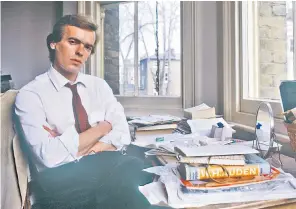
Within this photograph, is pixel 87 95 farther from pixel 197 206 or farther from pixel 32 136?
pixel 197 206

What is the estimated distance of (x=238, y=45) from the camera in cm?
129

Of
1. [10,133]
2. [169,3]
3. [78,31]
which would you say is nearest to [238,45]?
[169,3]

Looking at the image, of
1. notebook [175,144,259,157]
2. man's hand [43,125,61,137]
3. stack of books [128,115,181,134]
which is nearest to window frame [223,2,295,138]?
stack of books [128,115,181,134]

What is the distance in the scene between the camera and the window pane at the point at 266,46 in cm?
112

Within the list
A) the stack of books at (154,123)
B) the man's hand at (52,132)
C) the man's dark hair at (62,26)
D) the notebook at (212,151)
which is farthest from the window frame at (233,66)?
the man's hand at (52,132)

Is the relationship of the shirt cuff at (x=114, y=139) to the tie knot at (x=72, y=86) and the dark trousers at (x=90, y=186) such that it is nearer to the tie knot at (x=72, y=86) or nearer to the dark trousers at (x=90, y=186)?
the dark trousers at (x=90, y=186)

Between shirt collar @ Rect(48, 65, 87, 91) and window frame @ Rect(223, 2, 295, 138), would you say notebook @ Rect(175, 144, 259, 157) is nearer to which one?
shirt collar @ Rect(48, 65, 87, 91)

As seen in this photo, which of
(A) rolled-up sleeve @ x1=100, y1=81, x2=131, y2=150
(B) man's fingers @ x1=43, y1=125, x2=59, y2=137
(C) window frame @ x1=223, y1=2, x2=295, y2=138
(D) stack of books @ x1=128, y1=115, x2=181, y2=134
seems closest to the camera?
(B) man's fingers @ x1=43, y1=125, x2=59, y2=137

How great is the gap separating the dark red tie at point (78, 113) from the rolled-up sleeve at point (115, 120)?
0.24ft

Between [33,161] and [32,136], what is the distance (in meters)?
0.06

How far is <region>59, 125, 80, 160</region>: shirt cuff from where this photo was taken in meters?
0.76

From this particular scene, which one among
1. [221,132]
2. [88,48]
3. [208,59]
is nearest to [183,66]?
[208,59]

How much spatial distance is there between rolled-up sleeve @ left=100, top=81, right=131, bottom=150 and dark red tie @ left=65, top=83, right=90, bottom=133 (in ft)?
0.24

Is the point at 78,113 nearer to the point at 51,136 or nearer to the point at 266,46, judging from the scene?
the point at 51,136
